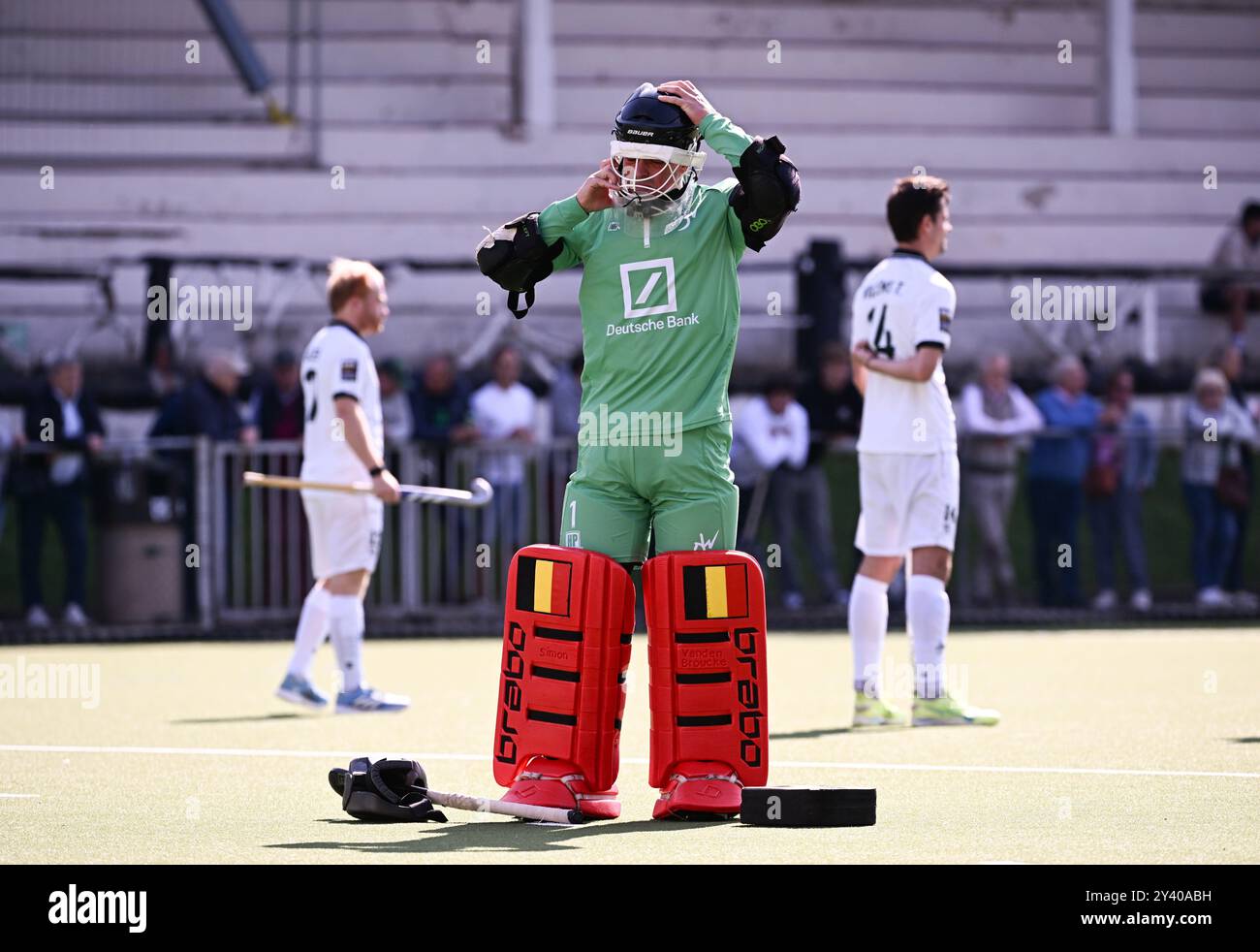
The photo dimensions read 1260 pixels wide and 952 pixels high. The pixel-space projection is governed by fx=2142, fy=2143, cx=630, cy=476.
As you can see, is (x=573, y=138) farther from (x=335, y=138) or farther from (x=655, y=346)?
(x=655, y=346)

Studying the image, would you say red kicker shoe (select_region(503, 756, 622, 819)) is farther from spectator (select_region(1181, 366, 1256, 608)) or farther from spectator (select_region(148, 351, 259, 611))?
spectator (select_region(1181, 366, 1256, 608))

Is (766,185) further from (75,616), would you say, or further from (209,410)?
(75,616)

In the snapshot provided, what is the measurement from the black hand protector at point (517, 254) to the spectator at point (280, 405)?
9.07 metres

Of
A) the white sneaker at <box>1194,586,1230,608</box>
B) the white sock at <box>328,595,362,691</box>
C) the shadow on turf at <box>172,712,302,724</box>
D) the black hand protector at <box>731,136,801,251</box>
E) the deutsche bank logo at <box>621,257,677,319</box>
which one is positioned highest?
the black hand protector at <box>731,136,801,251</box>

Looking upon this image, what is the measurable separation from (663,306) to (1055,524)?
33.2 ft

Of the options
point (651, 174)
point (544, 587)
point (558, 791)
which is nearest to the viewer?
point (558, 791)

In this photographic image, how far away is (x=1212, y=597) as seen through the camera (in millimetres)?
16109

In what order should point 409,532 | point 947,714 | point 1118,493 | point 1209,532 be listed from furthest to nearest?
point 1118,493 → point 1209,532 → point 409,532 → point 947,714

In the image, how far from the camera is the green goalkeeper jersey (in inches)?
262

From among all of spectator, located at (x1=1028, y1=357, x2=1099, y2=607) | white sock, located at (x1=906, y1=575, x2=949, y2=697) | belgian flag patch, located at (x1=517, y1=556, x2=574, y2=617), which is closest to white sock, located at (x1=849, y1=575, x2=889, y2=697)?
white sock, located at (x1=906, y1=575, x2=949, y2=697)

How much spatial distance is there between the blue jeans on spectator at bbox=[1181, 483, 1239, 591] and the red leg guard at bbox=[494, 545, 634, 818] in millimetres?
10593

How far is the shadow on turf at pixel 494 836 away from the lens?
5664 mm

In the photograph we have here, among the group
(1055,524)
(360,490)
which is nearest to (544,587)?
(360,490)

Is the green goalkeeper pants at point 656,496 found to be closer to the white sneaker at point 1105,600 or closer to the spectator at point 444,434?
the spectator at point 444,434
